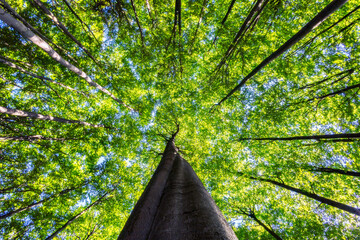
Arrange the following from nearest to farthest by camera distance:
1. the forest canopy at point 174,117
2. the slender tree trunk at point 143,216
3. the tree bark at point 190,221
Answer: the tree bark at point 190,221
the slender tree trunk at point 143,216
the forest canopy at point 174,117

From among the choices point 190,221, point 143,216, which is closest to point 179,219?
point 190,221

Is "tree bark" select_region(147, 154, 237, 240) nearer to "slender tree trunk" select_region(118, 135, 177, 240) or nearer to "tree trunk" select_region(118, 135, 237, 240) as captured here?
"tree trunk" select_region(118, 135, 237, 240)

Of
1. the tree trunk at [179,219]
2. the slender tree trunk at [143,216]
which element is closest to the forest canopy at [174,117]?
the slender tree trunk at [143,216]

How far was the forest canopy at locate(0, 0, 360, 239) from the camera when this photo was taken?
5508mm

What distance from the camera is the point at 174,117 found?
9617 mm

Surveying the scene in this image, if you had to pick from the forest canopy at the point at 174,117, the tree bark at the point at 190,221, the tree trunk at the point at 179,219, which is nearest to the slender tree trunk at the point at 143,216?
the tree trunk at the point at 179,219

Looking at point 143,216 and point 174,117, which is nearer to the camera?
point 143,216

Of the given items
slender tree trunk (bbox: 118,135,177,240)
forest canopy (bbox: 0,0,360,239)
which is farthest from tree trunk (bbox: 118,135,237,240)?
forest canopy (bbox: 0,0,360,239)

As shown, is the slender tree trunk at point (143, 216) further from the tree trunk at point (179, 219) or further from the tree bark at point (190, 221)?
the tree bark at point (190, 221)

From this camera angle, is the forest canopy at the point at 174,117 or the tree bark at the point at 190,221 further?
the forest canopy at the point at 174,117

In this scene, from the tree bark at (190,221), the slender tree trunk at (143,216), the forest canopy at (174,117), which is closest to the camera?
the tree bark at (190,221)

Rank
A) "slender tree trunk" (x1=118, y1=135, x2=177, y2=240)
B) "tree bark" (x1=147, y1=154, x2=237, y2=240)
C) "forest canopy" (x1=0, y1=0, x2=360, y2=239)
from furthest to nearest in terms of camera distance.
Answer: "forest canopy" (x1=0, y1=0, x2=360, y2=239), "slender tree trunk" (x1=118, y1=135, x2=177, y2=240), "tree bark" (x1=147, y1=154, x2=237, y2=240)

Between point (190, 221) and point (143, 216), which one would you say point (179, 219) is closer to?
point (190, 221)

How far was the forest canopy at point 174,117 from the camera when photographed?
18.1ft
